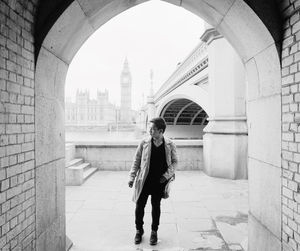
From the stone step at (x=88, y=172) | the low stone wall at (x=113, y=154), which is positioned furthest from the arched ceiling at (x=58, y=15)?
the low stone wall at (x=113, y=154)

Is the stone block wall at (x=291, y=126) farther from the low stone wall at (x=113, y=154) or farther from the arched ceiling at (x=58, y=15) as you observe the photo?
the low stone wall at (x=113, y=154)

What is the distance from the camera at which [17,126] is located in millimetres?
2262

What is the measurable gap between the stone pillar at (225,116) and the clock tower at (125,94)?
3427 inches

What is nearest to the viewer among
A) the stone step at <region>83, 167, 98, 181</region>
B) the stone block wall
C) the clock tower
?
the stone block wall

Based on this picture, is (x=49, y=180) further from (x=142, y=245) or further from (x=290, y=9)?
(x=290, y=9)

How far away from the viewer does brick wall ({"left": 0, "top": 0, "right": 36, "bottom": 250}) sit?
2.08 m

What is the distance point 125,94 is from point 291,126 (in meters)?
104

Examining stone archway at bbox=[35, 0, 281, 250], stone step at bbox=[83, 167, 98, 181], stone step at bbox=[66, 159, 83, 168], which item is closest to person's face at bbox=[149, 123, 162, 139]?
stone archway at bbox=[35, 0, 281, 250]

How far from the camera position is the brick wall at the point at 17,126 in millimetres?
2084

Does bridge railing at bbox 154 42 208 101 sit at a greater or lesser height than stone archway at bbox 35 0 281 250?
greater

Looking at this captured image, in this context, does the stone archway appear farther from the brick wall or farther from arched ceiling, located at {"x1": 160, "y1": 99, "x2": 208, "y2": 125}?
arched ceiling, located at {"x1": 160, "y1": 99, "x2": 208, "y2": 125}

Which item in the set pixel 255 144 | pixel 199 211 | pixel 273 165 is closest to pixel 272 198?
pixel 273 165

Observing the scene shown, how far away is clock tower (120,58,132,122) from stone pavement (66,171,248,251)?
8889cm

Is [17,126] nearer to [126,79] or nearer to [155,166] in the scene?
[155,166]
